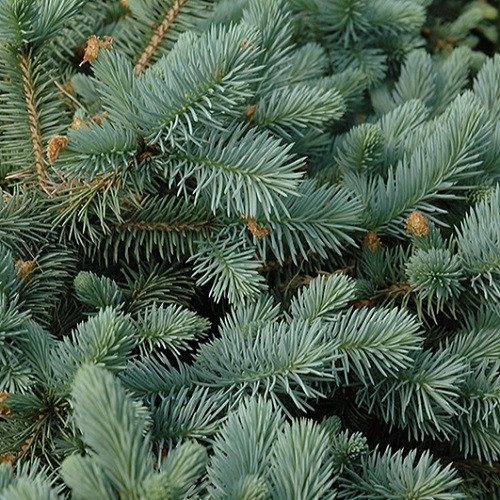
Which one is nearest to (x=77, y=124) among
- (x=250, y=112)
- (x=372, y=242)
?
(x=250, y=112)

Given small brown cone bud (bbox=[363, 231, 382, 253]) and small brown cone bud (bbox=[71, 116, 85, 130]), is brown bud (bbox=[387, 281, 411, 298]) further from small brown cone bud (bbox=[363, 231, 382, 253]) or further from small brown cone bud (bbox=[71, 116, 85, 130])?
small brown cone bud (bbox=[71, 116, 85, 130])

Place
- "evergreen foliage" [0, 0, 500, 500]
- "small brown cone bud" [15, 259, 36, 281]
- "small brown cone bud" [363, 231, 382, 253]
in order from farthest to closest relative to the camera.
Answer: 1. "small brown cone bud" [363, 231, 382, 253]
2. "small brown cone bud" [15, 259, 36, 281]
3. "evergreen foliage" [0, 0, 500, 500]

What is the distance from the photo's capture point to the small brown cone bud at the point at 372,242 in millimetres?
822

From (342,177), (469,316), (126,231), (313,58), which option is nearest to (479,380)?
(469,316)

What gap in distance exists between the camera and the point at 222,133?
2.42 ft

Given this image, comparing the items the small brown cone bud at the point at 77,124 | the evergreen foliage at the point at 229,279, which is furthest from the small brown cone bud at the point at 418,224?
the small brown cone bud at the point at 77,124

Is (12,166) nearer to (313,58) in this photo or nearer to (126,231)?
(126,231)

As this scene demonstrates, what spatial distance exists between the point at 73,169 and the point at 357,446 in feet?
1.25

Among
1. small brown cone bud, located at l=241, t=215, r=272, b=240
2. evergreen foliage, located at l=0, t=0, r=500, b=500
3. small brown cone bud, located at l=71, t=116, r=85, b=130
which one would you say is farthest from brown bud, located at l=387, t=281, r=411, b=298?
small brown cone bud, located at l=71, t=116, r=85, b=130

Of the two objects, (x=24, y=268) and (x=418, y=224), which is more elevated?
(x=418, y=224)

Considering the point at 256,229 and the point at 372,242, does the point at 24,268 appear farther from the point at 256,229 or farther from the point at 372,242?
the point at 372,242

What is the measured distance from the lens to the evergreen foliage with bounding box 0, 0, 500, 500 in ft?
1.94

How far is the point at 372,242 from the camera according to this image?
0.82m

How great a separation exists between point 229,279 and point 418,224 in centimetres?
21
